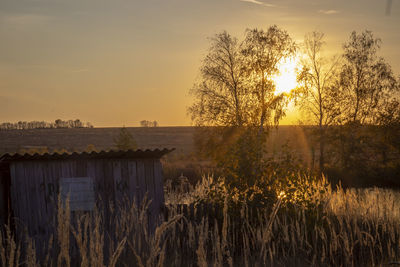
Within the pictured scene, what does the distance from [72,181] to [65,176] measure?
0.21 meters

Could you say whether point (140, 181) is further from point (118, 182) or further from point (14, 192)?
point (14, 192)

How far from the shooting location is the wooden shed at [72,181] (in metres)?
9.96

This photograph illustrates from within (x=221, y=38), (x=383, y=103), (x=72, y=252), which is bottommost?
(x=72, y=252)

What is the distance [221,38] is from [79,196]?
19447mm

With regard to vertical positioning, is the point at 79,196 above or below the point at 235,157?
below

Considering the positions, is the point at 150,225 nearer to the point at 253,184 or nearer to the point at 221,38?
the point at 253,184

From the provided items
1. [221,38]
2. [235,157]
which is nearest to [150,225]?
[235,157]

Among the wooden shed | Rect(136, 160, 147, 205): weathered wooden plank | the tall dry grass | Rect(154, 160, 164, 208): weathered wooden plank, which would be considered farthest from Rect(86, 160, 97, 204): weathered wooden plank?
Rect(154, 160, 164, 208): weathered wooden plank

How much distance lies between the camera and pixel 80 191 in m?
10.4

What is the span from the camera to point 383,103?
2902 cm

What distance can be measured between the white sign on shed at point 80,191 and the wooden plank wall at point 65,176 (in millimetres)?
121

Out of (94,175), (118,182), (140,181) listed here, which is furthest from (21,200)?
(140,181)

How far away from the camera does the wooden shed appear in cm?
996

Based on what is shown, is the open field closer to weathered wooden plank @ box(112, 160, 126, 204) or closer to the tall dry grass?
weathered wooden plank @ box(112, 160, 126, 204)
